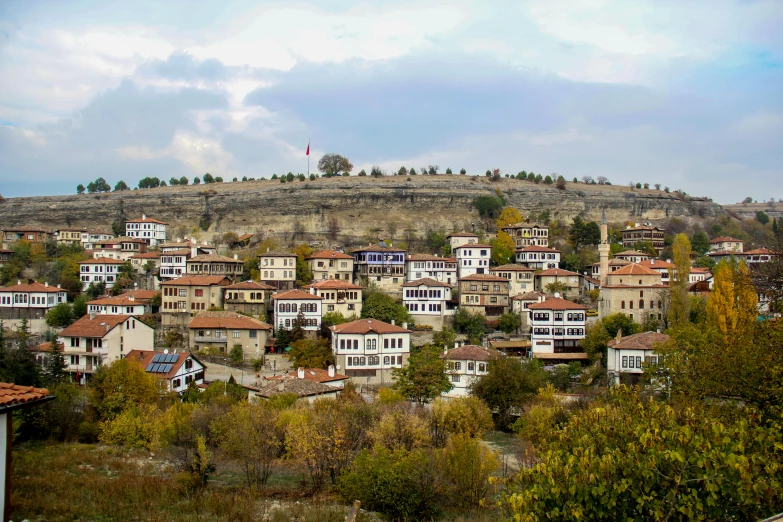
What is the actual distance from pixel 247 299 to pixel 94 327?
33.5ft

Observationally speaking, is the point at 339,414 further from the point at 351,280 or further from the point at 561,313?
the point at 351,280

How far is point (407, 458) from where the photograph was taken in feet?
62.3

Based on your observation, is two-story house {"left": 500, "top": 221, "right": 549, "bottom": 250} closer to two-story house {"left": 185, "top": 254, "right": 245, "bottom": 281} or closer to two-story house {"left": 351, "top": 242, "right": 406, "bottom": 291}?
two-story house {"left": 351, "top": 242, "right": 406, "bottom": 291}

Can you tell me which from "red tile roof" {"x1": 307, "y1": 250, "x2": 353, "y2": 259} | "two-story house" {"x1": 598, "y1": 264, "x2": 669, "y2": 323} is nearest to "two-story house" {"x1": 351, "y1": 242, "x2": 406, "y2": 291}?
"red tile roof" {"x1": 307, "y1": 250, "x2": 353, "y2": 259}

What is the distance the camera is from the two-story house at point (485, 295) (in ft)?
153

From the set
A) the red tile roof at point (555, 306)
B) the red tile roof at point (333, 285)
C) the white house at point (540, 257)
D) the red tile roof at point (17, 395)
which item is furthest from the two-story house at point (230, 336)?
the red tile roof at point (17, 395)

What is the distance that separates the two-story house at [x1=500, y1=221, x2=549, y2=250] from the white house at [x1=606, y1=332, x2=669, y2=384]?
23648 millimetres

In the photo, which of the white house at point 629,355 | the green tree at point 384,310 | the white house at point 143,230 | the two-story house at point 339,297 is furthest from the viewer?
the white house at point 143,230

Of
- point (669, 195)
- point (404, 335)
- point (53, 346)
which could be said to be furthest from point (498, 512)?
point (669, 195)

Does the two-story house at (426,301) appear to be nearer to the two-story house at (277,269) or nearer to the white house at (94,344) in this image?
the two-story house at (277,269)

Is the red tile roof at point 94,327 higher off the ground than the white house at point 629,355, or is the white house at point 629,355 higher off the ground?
the red tile roof at point 94,327

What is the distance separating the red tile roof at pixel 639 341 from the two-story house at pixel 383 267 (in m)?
19.6

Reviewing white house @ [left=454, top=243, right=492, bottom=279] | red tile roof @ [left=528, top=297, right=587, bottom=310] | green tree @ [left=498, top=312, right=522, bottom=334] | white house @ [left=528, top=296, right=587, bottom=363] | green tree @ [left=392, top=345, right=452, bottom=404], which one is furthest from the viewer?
white house @ [left=454, top=243, right=492, bottom=279]

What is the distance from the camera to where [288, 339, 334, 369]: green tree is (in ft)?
122
